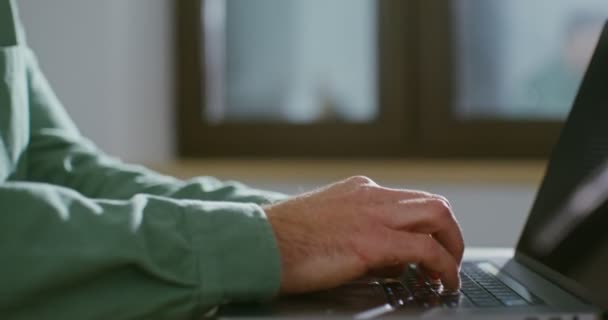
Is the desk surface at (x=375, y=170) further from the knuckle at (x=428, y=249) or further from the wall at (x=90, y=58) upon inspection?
the knuckle at (x=428, y=249)

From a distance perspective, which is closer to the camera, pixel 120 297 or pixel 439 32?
pixel 120 297

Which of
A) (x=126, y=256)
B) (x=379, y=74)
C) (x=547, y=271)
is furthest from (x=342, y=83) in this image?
(x=126, y=256)

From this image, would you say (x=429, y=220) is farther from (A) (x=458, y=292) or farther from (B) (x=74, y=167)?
(B) (x=74, y=167)

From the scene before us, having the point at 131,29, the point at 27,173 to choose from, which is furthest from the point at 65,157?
the point at 131,29

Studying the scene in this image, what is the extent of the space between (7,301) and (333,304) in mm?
223

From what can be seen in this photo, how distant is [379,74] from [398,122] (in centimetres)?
14

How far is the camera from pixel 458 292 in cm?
68

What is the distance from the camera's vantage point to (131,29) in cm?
219

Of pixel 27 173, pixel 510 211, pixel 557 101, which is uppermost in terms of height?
pixel 27 173

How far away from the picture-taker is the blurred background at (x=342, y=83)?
7.30 feet

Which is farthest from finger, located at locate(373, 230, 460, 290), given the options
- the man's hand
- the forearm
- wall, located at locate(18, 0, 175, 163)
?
wall, located at locate(18, 0, 175, 163)

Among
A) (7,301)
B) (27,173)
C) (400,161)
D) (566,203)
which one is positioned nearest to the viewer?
(7,301)

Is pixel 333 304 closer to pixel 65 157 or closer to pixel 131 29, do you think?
pixel 65 157

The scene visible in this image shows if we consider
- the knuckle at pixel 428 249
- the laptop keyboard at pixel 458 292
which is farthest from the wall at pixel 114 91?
the knuckle at pixel 428 249
